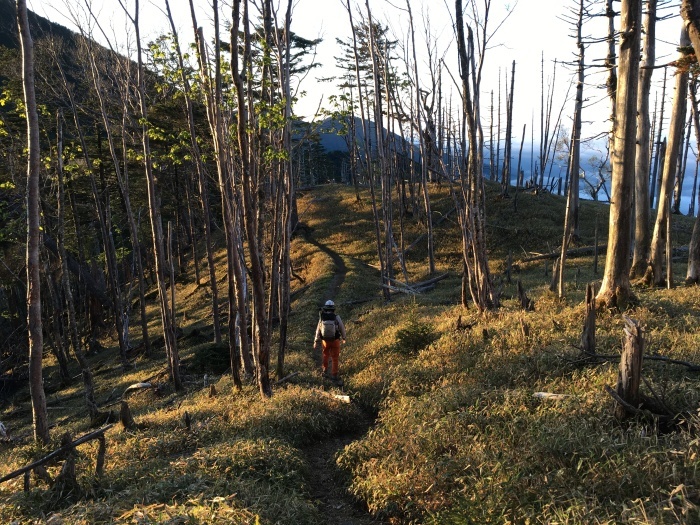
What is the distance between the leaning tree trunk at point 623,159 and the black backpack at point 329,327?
5.82 m

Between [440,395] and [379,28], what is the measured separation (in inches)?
746

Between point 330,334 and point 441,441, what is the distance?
5.39 meters

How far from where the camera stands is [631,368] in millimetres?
5480

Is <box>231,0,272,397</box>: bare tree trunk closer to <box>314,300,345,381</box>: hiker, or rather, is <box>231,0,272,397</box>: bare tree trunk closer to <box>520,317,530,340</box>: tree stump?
<box>314,300,345,381</box>: hiker

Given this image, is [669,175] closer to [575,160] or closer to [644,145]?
[644,145]

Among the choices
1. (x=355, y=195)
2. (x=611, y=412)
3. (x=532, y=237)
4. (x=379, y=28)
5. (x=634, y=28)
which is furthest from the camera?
(x=355, y=195)

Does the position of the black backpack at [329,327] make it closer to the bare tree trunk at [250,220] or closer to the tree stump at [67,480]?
the bare tree trunk at [250,220]

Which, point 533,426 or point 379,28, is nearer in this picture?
point 533,426

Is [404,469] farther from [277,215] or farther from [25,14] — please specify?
[25,14]

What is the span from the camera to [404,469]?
234 inches

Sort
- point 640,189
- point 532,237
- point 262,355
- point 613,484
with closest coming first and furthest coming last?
point 613,484, point 262,355, point 640,189, point 532,237

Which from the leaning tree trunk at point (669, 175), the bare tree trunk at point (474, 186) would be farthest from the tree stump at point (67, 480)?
the leaning tree trunk at point (669, 175)

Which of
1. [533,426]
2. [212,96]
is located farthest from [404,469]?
[212,96]

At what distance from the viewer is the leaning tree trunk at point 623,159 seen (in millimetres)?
9273
